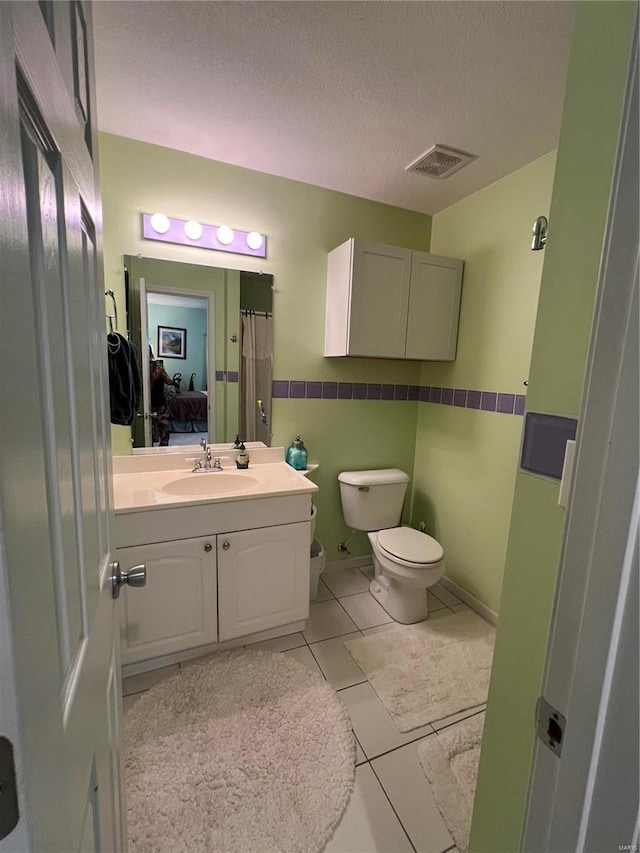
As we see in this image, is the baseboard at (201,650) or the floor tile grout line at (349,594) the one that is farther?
the floor tile grout line at (349,594)

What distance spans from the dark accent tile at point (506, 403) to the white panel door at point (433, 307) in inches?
17.0

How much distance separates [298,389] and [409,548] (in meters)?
1.11

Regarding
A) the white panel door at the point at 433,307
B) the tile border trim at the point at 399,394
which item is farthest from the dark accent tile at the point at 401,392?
the white panel door at the point at 433,307

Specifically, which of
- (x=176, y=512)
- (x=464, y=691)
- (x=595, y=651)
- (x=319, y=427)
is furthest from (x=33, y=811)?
(x=319, y=427)

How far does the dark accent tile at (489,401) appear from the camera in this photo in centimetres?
202

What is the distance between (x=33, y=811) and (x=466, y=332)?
2.39 m

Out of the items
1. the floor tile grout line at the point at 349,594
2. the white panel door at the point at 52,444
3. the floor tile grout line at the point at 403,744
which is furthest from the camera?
the floor tile grout line at the point at 349,594

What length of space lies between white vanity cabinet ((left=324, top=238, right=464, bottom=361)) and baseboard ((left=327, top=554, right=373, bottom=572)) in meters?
1.41

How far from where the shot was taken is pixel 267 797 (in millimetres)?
1158

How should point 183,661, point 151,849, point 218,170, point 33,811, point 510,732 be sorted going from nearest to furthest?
point 33,811 → point 510,732 → point 151,849 → point 183,661 → point 218,170

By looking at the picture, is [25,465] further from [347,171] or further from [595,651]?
[347,171]

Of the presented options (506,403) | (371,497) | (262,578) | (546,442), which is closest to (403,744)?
(262,578)

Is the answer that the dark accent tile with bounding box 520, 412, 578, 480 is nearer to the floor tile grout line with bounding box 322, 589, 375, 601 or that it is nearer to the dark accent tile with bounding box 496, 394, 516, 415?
the dark accent tile with bounding box 496, 394, 516, 415

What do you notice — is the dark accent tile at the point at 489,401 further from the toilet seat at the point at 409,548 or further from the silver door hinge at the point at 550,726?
the silver door hinge at the point at 550,726
